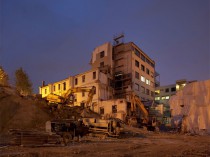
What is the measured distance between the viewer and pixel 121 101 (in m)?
43.2

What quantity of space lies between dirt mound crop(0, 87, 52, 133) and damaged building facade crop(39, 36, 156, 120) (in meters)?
16.8

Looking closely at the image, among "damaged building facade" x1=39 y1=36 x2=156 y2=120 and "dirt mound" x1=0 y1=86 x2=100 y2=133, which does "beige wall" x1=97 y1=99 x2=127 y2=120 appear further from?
"dirt mound" x1=0 y1=86 x2=100 y2=133

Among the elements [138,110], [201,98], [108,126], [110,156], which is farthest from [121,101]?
[110,156]

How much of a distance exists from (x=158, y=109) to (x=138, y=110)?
9351mm

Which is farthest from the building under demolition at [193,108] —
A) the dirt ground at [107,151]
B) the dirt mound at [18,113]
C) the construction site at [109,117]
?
the dirt mound at [18,113]

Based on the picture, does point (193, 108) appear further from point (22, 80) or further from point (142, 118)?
point (22, 80)

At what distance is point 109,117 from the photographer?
133ft

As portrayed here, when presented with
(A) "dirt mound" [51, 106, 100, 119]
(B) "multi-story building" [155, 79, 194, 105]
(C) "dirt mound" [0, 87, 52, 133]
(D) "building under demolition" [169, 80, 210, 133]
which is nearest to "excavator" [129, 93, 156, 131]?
(D) "building under demolition" [169, 80, 210, 133]

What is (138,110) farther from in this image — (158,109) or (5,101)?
(5,101)

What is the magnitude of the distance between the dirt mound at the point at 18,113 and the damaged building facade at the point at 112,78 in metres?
16.8

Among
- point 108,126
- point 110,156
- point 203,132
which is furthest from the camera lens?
point 203,132

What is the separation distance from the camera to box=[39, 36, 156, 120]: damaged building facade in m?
47.8

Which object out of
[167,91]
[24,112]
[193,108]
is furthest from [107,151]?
[167,91]

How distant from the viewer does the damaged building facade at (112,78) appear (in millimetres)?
47850
